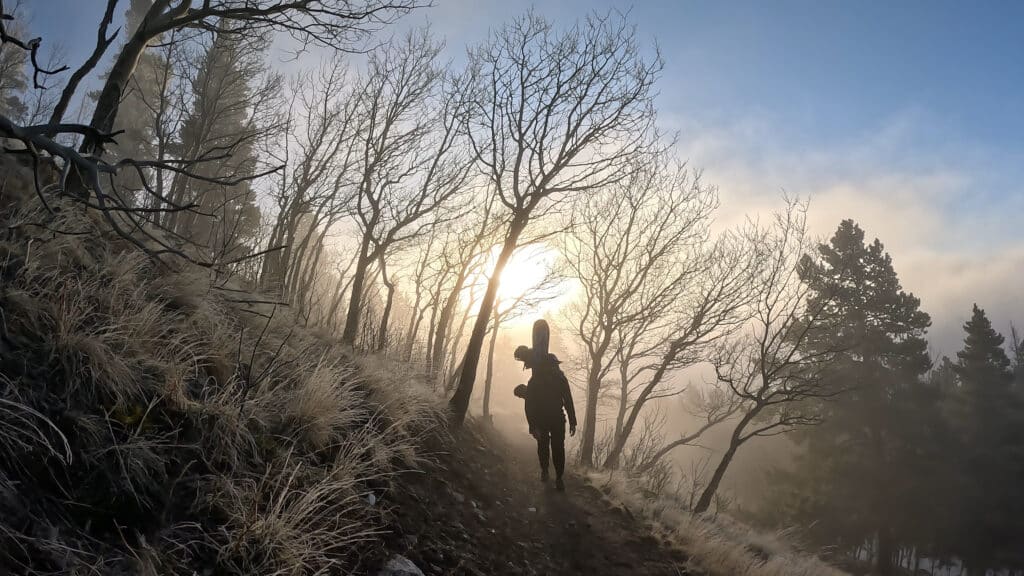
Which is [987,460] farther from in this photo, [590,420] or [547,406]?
[547,406]

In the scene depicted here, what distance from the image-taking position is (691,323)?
13.5 m

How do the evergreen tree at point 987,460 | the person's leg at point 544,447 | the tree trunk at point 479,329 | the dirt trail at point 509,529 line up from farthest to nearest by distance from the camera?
the evergreen tree at point 987,460
the tree trunk at point 479,329
the person's leg at point 544,447
the dirt trail at point 509,529

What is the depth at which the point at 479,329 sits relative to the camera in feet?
28.6

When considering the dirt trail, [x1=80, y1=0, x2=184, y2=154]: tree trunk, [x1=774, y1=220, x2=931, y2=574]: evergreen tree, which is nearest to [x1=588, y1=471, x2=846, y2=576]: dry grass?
the dirt trail

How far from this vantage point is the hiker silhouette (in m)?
6.88

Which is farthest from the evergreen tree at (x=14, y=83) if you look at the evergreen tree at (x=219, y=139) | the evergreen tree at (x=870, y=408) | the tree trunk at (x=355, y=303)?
the evergreen tree at (x=870, y=408)

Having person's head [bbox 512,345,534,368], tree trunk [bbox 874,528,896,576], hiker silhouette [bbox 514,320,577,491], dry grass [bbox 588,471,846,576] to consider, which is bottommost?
tree trunk [bbox 874,528,896,576]

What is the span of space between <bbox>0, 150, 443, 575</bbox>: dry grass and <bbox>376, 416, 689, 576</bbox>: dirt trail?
0.42m

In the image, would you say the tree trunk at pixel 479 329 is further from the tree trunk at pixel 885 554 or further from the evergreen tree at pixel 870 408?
the tree trunk at pixel 885 554

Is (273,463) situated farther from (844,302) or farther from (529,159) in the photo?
(844,302)

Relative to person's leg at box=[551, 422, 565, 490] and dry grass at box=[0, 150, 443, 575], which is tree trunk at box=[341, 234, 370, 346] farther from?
dry grass at box=[0, 150, 443, 575]

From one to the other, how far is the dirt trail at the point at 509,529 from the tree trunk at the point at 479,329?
1180mm

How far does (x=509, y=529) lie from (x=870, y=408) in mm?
26288

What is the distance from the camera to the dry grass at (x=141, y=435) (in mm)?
2006
